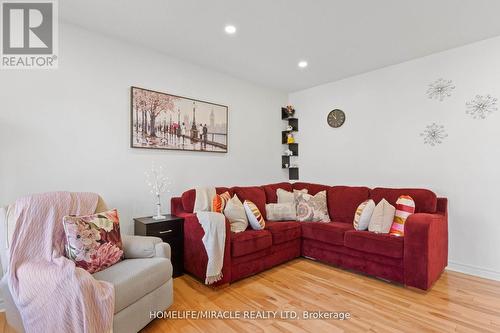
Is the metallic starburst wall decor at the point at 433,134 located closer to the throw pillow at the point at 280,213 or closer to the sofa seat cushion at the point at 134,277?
the throw pillow at the point at 280,213

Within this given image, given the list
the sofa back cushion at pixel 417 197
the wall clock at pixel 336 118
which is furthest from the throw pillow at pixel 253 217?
the wall clock at pixel 336 118

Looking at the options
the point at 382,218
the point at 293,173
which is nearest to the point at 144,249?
the point at 382,218

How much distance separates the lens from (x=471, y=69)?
9.55ft

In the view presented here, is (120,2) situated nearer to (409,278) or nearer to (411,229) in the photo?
(411,229)

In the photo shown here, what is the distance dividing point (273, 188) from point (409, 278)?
1983 millimetres

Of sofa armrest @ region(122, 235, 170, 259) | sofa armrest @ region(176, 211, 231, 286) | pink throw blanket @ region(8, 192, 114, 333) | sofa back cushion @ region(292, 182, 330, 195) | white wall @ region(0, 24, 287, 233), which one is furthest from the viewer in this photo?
sofa back cushion @ region(292, 182, 330, 195)

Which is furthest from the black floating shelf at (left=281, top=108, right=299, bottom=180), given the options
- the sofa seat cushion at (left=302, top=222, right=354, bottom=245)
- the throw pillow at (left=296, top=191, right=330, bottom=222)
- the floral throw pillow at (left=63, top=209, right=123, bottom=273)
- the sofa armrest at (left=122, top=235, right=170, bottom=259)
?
the floral throw pillow at (left=63, top=209, right=123, bottom=273)

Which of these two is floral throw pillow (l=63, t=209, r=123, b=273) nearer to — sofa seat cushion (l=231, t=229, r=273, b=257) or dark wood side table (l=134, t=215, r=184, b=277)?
dark wood side table (l=134, t=215, r=184, b=277)

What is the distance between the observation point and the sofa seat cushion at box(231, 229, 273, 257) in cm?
257

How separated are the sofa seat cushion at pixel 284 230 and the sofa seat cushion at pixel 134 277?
1.35 m

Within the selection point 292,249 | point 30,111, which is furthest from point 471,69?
point 30,111

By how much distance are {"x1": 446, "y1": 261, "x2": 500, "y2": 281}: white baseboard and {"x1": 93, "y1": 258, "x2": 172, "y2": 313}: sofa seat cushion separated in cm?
321

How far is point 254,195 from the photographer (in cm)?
350

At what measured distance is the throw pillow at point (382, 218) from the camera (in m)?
2.77
